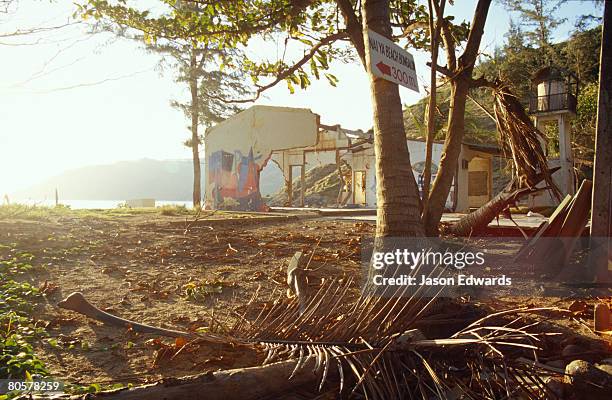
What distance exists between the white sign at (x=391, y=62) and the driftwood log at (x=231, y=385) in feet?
7.17

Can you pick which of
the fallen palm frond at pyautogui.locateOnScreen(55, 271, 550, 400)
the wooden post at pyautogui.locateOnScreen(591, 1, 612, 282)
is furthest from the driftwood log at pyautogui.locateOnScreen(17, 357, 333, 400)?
the wooden post at pyautogui.locateOnScreen(591, 1, 612, 282)

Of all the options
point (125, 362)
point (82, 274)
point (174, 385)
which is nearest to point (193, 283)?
point (82, 274)

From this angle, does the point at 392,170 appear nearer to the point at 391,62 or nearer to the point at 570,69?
the point at 391,62

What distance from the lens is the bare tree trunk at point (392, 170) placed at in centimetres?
327

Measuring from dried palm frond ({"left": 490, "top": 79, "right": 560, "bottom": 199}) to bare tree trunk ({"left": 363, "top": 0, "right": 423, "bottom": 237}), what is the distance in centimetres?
259

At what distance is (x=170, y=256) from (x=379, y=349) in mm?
5097

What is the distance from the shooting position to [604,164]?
157 inches

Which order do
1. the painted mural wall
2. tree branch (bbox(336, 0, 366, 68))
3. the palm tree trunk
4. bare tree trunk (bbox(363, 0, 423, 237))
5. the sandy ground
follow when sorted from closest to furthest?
the sandy ground
bare tree trunk (bbox(363, 0, 423, 237))
tree branch (bbox(336, 0, 366, 68))
the palm tree trunk
the painted mural wall

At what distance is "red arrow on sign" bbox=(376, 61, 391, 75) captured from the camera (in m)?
3.08

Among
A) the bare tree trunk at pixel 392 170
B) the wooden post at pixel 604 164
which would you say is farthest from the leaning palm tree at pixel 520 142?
the bare tree trunk at pixel 392 170

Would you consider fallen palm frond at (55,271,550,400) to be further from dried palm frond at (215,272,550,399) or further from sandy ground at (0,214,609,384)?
sandy ground at (0,214,609,384)

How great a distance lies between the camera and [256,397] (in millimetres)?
1494

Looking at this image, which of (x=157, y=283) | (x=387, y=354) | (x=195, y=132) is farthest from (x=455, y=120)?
(x=195, y=132)

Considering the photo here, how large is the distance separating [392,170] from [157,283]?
2.75 metres
